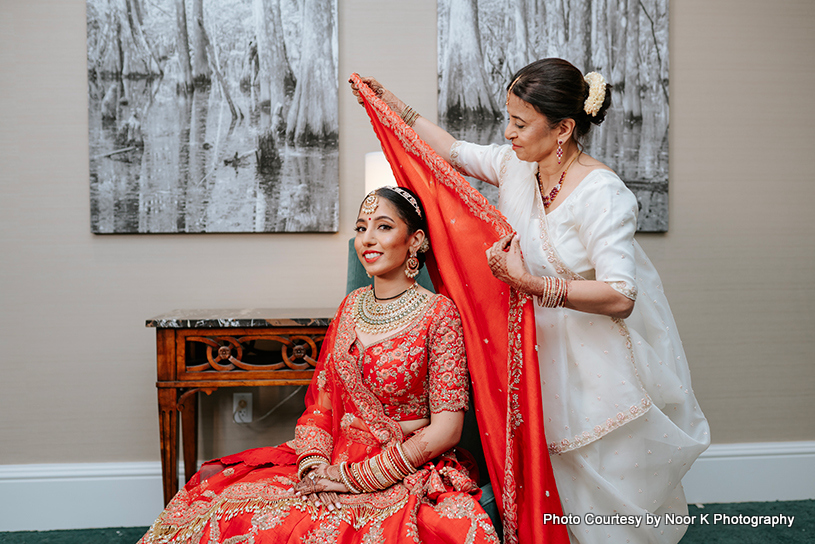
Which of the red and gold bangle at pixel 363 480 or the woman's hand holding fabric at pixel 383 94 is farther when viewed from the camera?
the woman's hand holding fabric at pixel 383 94

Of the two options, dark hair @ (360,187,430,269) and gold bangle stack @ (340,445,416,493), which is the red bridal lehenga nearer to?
gold bangle stack @ (340,445,416,493)

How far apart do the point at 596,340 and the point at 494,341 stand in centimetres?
28

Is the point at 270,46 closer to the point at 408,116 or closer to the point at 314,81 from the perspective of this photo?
the point at 314,81

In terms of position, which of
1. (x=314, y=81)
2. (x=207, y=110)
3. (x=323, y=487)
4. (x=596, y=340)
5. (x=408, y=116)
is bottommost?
(x=323, y=487)

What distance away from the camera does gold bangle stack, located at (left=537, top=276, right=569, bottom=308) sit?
1315 mm

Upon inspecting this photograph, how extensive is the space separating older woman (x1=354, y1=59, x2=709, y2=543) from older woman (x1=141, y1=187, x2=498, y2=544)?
281mm

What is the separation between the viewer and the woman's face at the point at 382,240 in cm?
143

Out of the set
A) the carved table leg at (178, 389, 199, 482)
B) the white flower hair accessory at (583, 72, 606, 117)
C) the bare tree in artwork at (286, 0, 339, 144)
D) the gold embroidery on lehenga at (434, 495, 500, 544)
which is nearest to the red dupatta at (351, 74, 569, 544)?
the gold embroidery on lehenga at (434, 495, 500, 544)

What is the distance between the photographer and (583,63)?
2.50m

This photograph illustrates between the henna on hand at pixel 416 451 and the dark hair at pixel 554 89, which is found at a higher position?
the dark hair at pixel 554 89

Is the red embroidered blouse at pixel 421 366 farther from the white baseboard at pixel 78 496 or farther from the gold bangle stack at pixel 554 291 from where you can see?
the white baseboard at pixel 78 496

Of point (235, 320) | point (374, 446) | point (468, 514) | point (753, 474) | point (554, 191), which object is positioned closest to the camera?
point (468, 514)

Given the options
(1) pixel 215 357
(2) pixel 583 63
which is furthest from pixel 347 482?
(2) pixel 583 63

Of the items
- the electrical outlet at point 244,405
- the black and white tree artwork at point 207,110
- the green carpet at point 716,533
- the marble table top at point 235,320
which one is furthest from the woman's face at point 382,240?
the green carpet at point 716,533
